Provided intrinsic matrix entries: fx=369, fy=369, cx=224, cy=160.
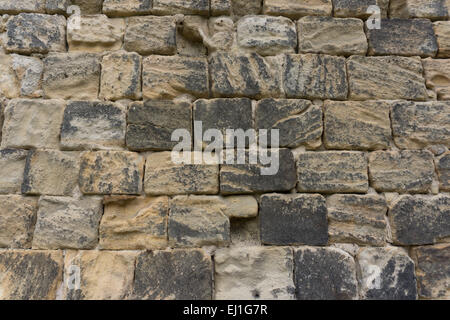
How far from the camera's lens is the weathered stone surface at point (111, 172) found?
242cm

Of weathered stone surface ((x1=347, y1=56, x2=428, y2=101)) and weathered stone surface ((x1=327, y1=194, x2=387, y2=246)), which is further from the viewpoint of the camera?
weathered stone surface ((x1=347, y1=56, x2=428, y2=101))

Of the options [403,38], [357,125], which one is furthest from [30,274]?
[403,38]

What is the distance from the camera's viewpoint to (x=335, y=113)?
258 centimetres

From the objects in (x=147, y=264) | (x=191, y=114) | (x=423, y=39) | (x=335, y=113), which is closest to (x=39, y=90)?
(x=191, y=114)

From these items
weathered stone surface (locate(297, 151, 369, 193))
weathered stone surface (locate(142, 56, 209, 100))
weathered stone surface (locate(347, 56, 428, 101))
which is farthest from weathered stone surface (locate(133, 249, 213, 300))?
weathered stone surface (locate(347, 56, 428, 101))

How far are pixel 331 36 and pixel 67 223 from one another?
2269 mm

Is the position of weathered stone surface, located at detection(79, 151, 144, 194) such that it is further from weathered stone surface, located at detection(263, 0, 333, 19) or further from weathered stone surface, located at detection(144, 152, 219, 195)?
weathered stone surface, located at detection(263, 0, 333, 19)

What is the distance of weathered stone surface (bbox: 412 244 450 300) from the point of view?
2.33 meters

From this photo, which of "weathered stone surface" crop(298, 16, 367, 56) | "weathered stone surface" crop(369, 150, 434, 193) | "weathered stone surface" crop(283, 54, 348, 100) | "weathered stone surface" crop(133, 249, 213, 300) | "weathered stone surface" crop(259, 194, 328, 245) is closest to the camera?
"weathered stone surface" crop(133, 249, 213, 300)

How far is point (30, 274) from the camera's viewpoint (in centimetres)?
229

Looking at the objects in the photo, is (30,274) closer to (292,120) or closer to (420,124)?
(292,120)

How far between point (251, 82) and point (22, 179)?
66.3 inches

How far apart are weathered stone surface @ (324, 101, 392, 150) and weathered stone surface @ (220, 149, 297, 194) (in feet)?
1.20
